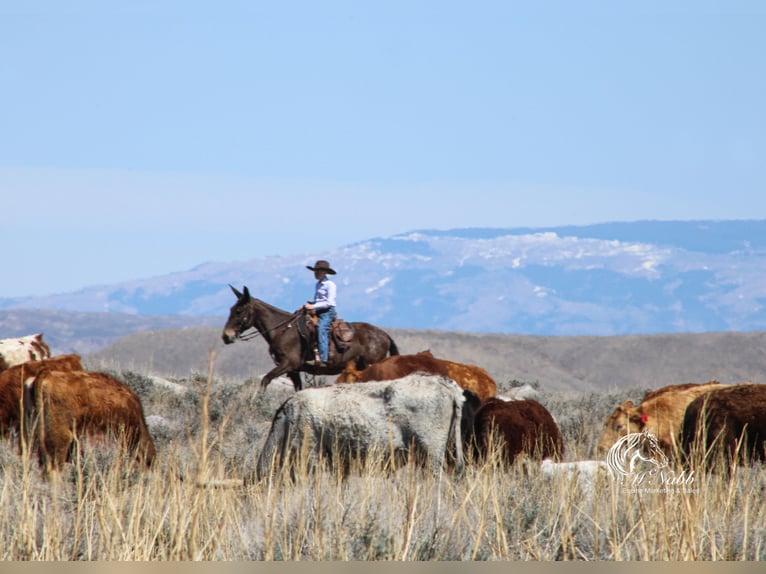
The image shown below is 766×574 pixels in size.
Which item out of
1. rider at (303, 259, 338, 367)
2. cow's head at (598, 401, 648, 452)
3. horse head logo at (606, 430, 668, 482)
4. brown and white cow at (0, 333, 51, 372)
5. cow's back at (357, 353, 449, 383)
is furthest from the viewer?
rider at (303, 259, 338, 367)

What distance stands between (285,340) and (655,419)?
9.49 metres

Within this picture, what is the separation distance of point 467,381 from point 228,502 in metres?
7.89

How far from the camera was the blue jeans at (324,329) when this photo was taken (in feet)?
59.4

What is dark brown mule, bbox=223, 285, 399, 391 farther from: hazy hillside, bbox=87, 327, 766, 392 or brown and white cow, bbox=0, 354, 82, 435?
hazy hillside, bbox=87, 327, 766, 392

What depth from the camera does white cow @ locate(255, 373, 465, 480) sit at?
29.2ft

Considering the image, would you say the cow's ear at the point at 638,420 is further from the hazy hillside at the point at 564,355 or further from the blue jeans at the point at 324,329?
the hazy hillside at the point at 564,355

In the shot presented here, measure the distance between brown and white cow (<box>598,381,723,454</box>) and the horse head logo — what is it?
18cm

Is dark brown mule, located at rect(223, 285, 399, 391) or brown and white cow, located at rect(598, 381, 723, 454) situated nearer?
brown and white cow, located at rect(598, 381, 723, 454)

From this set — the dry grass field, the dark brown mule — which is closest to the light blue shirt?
the dark brown mule

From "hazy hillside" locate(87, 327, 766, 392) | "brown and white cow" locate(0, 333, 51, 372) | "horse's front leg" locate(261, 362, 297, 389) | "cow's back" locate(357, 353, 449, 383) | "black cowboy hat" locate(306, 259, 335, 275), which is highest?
"black cowboy hat" locate(306, 259, 335, 275)

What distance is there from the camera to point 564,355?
62.8m

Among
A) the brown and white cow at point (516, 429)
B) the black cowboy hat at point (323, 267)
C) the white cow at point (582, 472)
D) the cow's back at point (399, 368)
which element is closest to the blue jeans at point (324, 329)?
the black cowboy hat at point (323, 267)

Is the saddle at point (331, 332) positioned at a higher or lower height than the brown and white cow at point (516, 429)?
higher

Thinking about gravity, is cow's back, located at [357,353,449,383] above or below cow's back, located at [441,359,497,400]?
above
